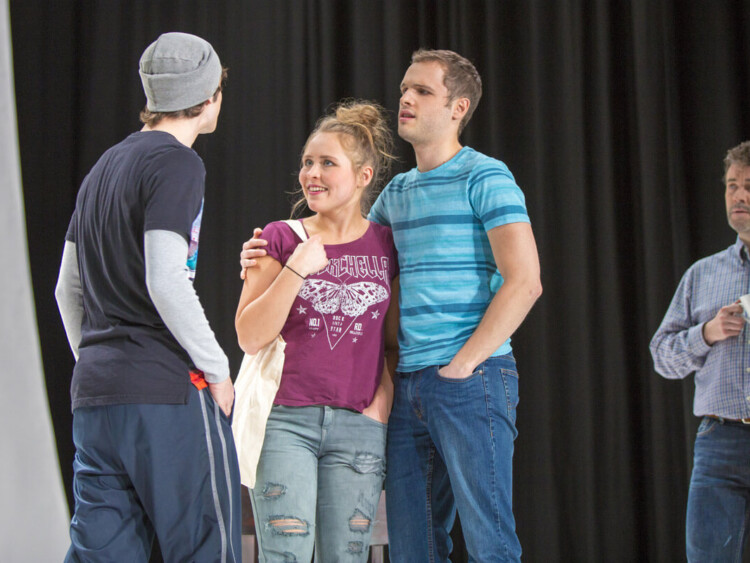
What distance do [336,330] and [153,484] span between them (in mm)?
561

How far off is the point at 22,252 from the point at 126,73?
933mm

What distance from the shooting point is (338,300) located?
173cm

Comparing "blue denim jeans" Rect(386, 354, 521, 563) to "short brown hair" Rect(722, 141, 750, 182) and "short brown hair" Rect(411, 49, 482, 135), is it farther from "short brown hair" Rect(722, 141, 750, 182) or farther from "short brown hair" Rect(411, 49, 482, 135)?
"short brown hair" Rect(722, 141, 750, 182)

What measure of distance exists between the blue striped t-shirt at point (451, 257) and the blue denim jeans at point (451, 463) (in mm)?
73

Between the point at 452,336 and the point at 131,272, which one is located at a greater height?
the point at 131,272

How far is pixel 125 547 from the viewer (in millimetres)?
1358

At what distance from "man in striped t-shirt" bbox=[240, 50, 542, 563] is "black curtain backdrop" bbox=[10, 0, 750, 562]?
1535 mm

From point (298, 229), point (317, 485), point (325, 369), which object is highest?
point (298, 229)

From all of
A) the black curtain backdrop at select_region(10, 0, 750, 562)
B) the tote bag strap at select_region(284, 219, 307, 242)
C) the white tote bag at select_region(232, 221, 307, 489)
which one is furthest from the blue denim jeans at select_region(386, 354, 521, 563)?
the black curtain backdrop at select_region(10, 0, 750, 562)

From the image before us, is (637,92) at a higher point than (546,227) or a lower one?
higher

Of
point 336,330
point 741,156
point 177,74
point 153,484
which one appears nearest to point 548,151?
point 741,156

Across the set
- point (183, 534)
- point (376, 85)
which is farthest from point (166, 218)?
point (376, 85)

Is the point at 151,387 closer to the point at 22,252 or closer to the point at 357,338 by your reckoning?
the point at 357,338

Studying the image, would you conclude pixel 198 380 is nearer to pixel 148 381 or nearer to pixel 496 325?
pixel 148 381
